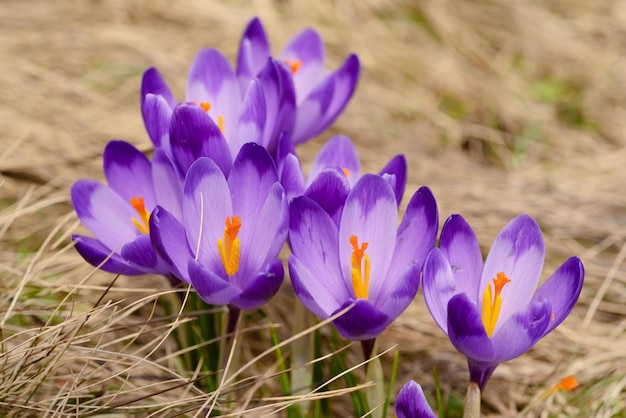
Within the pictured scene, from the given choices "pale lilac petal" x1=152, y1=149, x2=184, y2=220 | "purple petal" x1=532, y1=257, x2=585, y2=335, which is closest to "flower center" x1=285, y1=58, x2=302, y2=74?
"pale lilac petal" x1=152, y1=149, x2=184, y2=220

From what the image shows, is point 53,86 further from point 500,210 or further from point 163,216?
point 163,216

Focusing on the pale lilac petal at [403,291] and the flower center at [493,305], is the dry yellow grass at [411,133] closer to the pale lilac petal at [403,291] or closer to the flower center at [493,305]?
the pale lilac petal at [403,291]

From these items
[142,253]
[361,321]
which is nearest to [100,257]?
[142,253]

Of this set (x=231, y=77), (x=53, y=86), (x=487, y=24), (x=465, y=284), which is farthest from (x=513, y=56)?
(x=465, y=284)

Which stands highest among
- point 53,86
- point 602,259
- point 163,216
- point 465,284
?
point 163,216

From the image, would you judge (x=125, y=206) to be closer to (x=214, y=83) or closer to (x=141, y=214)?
(x=141, y=214)

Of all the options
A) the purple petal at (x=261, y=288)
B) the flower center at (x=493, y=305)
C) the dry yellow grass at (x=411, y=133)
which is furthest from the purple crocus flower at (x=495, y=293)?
the dry yellow grass at (x=411, y=133)
